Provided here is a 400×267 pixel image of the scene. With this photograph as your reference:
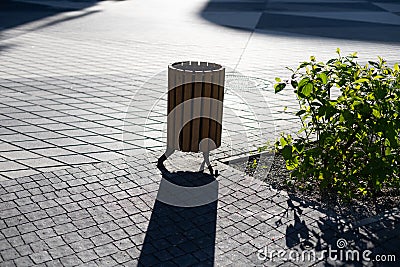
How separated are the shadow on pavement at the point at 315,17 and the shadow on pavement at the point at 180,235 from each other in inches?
478

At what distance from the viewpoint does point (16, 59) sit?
38.9ft

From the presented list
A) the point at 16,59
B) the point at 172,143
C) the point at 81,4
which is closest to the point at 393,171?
the point at 172,143

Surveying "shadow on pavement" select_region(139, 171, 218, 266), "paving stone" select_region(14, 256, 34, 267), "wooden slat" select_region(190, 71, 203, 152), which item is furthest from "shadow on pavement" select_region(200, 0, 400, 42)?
"paving stone" select_region(14, 256, 34, 267)

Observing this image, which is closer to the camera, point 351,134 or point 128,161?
point 351,134

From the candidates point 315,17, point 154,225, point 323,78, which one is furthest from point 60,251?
point 315,17

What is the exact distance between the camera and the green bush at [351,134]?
545 centimetres

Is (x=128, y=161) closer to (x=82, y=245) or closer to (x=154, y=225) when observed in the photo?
(x=154, y=225)

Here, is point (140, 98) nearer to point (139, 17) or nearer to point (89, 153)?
point (89, 153)

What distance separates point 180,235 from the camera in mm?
4863

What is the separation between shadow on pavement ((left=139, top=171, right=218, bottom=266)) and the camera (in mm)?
4503

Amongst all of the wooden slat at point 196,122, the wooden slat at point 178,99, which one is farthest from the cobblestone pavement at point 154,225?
the wooden slat at point 178,99

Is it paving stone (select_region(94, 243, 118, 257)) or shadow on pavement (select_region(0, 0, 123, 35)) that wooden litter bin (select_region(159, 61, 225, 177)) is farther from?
shadow on pavement (select_region(0, 0, 123, 35))

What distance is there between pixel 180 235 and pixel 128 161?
68.8 inches

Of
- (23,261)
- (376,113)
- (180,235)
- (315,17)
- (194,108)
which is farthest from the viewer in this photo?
(315,17)
